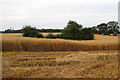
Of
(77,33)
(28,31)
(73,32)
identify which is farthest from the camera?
(73,32)

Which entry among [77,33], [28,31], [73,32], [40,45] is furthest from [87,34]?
[40,45]

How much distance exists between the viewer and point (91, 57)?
30.5 ft

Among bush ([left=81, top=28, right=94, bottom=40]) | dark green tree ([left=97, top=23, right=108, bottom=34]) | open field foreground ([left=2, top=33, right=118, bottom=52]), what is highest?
dark green tree ([left=97, top=23, right=108, bottom=34])

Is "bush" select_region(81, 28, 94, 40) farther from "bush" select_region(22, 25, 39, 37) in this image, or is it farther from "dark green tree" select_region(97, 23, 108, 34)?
"dark green tree" select_region(97, 23, 108, 34)

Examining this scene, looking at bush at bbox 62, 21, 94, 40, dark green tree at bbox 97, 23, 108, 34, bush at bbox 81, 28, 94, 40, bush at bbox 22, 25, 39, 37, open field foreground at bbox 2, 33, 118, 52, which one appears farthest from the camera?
dark green tree at bbox 97, 23, 108, 34

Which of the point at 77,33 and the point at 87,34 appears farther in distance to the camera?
the point at 87,34

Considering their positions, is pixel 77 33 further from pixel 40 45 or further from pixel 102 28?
pixel 40 45

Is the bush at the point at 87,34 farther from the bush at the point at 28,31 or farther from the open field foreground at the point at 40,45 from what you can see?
the open field foreground at the point at 40,45

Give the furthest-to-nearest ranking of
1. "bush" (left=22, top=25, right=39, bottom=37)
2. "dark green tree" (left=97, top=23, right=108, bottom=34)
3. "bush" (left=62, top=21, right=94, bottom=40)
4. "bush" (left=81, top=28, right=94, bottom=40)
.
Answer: "dark green tree" (left=97, top=23, right=108, bottom=34), "bush" (left=81, top=28, right=94, bottom=40), "bush" (left=62, top=21, right=94, bottom=40), "bush" (left=22, top=25, right=39, bottom=37)

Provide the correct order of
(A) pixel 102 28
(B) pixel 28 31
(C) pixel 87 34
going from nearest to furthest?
(B) pixel 28 31 → (C) pixel 87 34 → (A) pixel 102 28

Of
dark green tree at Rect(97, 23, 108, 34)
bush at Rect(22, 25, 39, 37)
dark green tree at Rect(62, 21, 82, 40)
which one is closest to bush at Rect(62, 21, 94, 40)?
dark green tree at Rect(62, 21, 82, 40)

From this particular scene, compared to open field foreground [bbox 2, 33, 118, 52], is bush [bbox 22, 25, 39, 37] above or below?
above

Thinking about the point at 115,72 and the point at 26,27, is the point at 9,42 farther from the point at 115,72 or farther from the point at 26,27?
the point at 26,27

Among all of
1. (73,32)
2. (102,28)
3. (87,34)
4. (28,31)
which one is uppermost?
(102,28)
